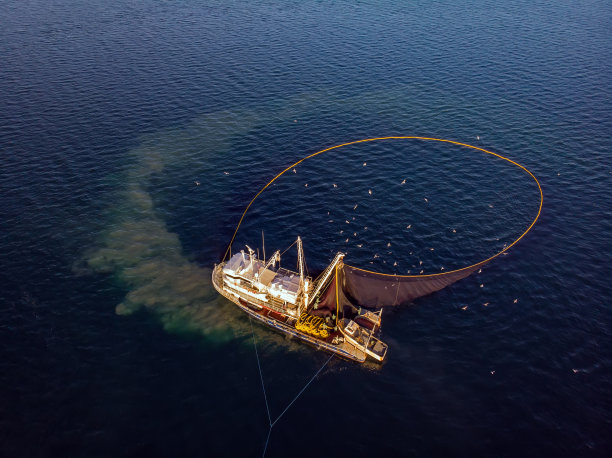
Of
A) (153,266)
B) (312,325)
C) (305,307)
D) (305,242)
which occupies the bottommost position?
(153,266)

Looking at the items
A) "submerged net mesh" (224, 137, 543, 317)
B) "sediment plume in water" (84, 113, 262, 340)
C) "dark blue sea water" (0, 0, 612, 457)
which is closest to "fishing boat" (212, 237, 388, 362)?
"submerged net mesh" (224, 137, 543, 317)

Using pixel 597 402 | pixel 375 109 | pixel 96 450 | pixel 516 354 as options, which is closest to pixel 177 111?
pixel 375 109

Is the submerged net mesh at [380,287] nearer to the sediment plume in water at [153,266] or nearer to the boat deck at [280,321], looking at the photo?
the boat deck at [280,321]

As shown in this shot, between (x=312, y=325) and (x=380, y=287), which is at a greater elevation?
(x=380, y=287)

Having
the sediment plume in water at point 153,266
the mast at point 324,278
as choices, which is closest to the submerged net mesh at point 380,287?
the mast at point 324,278

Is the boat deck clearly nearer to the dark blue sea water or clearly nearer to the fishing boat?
the fishing boat

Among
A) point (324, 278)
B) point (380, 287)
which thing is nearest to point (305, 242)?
point (324, 278)

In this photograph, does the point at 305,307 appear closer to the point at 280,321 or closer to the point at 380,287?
the point at 280,321

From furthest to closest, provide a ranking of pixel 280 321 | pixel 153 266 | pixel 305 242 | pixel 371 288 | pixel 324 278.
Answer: pixel 305 242
pixel 153 266
pixel 324 278
pixel 371 288
pixel 280 321
